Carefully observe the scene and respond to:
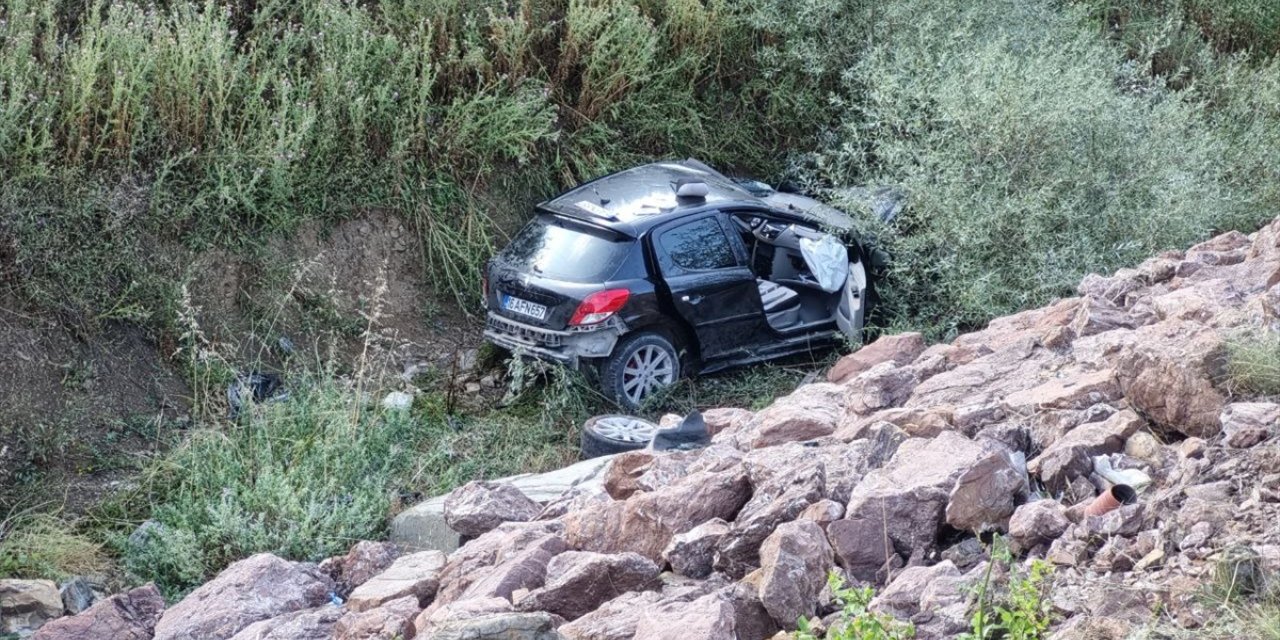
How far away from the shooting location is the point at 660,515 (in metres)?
6.08

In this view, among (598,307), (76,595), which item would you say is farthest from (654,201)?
(76,595)

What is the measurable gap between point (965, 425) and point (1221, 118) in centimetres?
978

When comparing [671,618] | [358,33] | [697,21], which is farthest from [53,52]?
[671,618]

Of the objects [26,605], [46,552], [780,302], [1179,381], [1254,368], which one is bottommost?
[46,552]

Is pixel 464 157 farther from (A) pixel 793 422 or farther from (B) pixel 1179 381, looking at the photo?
(B) pixel 1179 381

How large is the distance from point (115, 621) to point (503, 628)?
275 cm

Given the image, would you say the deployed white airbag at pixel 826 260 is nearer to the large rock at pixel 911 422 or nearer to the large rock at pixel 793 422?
the large rock at pixel 793 422

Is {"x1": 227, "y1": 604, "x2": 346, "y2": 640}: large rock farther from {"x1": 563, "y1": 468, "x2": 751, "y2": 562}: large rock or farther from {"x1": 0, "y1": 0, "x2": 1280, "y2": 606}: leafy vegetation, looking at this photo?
{"x1": 0, "y1": 0, "x2": 1280, "y2": 606}: leafy vegetation

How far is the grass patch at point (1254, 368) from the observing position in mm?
5773

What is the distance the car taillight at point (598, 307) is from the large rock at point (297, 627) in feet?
13.7

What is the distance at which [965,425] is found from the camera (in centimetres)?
657

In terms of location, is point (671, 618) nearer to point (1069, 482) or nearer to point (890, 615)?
point (890, 615)

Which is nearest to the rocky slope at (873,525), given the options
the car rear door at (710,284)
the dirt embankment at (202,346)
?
the dirt embankment at (202,346)

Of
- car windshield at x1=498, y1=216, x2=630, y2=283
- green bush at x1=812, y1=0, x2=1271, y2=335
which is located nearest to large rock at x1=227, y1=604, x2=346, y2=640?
car windshield at x1=498, y1=216, x2=630, y2=283
